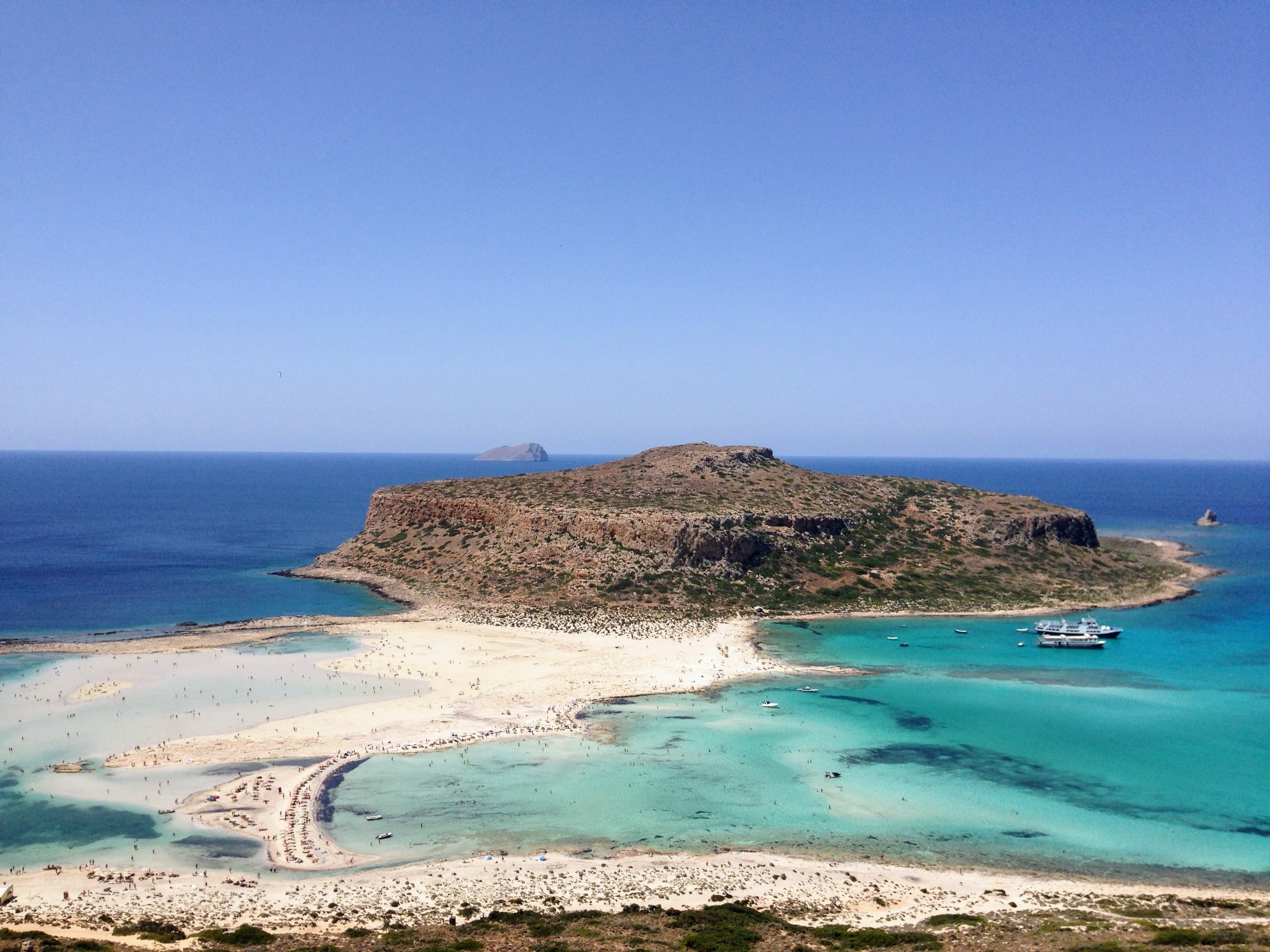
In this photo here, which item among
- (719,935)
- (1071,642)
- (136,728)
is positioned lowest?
(136,728)

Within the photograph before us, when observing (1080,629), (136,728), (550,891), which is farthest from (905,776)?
(136,728)

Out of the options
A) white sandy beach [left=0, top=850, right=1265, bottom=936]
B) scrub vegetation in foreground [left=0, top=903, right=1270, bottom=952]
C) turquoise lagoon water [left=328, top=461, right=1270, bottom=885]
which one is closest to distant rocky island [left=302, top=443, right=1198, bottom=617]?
turquoise lagoon water [left=328, top=461, right=1270, bottom=885]

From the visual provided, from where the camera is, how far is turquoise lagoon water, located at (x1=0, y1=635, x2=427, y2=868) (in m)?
32.6

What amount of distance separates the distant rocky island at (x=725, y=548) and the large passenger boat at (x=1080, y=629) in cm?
1047

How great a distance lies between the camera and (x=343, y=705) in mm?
50125

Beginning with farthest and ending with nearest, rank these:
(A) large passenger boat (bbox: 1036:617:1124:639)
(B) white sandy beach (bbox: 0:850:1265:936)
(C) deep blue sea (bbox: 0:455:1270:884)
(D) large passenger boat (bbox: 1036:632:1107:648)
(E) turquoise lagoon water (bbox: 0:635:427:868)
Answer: (A) large passenger boat (bbox: 1036:617:1124:639) < (D) large passenger boat (bbox: 1036:632:1107:648) < (C) deep blue sea (bbox: 0:455:1270:884) < (E) turquoise lagoon water (bbox: 0:635:427:868) < (B) white sandy beach (bbox: 0:850:1265:936)

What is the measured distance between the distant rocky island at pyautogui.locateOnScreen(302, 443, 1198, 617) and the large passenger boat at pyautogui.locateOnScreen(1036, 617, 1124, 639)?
412 inches

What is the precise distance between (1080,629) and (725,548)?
32.2 m

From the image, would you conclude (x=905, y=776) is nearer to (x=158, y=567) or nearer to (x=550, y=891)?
(x=550, y=891)

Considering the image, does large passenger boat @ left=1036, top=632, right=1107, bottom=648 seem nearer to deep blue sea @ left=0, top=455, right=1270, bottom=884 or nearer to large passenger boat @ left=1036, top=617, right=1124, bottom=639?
large passenger boat @ left=1036, top=617, right=1124, bottom=639

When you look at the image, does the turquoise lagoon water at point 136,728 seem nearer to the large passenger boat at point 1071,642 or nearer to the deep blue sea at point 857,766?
the deep blue sea at point 857,766

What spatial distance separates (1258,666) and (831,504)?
44.7 m

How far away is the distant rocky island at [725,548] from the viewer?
81000mm

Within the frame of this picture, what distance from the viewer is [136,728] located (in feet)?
148
